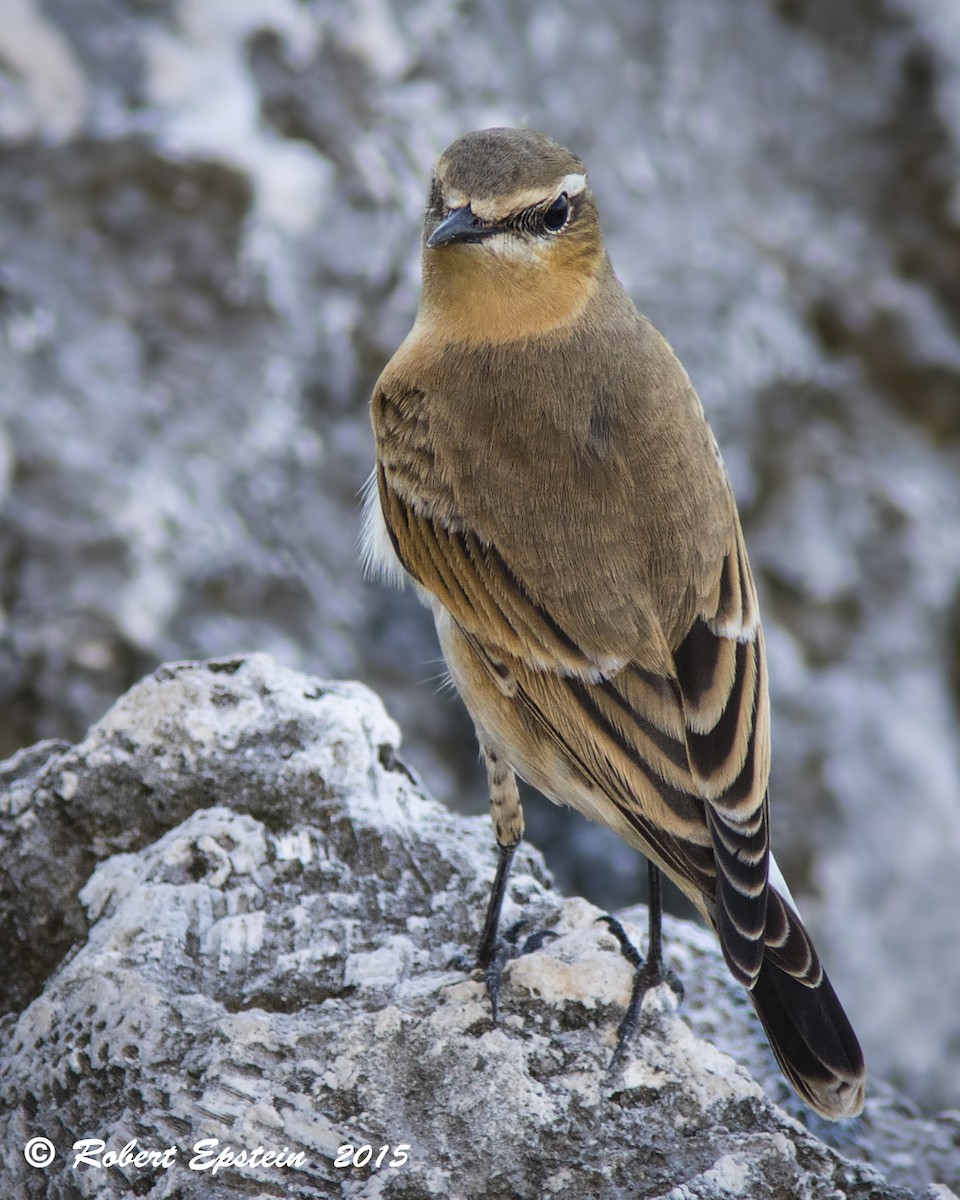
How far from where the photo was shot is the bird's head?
4.23 m

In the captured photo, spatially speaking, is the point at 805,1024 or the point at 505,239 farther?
the point at 505,239

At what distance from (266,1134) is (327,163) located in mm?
4853

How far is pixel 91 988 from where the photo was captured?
Answer: 11.6 feet

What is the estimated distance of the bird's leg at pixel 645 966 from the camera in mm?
3629

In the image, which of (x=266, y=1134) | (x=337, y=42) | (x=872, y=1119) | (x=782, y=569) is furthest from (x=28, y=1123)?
(x=337, y=42)

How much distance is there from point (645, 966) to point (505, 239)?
2.28m

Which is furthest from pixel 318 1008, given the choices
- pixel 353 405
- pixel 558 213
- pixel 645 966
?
pixel 353 405

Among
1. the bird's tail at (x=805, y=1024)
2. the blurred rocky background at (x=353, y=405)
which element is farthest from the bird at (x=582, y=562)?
the blurred rocky background at (x=353, y=405)

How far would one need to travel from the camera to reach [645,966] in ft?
12.6

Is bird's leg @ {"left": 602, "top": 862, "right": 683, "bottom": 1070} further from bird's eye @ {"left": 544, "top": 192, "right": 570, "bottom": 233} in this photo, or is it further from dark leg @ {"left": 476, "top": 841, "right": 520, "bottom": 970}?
bird's eye @ {"left": 544, "top": 192, "right": 570, "bottom": 233}

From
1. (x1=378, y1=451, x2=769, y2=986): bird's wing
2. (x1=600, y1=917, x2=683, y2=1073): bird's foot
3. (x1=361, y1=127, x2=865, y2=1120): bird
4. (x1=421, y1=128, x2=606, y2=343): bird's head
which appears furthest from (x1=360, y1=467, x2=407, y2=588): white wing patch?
(x1=600, y1=917, x2=683, y2=1073): bird's foot

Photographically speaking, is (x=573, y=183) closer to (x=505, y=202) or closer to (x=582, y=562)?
(x=505, y=202)

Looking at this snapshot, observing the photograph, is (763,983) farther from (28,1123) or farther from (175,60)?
(175,60)

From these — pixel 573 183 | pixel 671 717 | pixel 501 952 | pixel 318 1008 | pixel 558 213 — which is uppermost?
pixel 573 183
